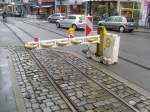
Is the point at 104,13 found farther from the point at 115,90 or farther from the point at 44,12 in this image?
the point at 115,90

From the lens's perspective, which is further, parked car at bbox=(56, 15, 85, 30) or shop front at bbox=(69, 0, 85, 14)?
shop front at bbox=(69, 0, 85, 14)

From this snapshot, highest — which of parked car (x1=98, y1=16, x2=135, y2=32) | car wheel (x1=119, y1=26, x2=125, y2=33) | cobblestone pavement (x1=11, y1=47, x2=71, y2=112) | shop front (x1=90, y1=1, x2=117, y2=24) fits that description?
shop front (x1=90, y1=1, x2=117, y2=24)

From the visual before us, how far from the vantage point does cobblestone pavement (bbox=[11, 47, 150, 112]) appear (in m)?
5.89

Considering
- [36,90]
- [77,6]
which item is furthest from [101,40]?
[77,6]

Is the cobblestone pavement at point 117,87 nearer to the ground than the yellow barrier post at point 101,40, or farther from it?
nearer to the ground

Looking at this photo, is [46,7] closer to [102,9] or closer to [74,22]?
[102,9]

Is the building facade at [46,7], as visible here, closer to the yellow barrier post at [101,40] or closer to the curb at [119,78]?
the yellow barrier post at [101,40]

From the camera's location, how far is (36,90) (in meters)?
6.90

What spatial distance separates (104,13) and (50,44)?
29.7 meters

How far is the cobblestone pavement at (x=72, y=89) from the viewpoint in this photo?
5891 mm

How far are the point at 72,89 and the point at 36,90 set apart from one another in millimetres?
1023

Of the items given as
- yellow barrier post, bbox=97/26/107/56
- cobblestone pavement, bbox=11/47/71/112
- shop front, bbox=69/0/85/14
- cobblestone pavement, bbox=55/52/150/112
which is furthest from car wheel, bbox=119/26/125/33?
shop front, bbox=69/0/85/14

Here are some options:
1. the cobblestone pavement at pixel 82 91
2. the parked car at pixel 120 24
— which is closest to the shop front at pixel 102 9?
the parked car at pixel 120 24

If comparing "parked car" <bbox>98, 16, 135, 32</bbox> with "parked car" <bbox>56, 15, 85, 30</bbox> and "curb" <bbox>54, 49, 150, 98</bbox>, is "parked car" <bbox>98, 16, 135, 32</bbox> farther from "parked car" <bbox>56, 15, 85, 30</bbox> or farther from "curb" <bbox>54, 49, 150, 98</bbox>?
"curb" <bbox>54, 49, 150, 98</bbox>
